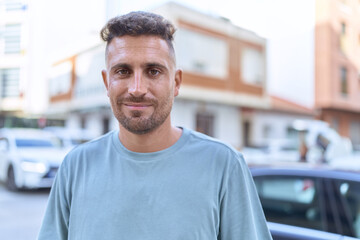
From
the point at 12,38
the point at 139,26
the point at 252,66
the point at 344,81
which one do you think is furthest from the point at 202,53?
the point at 12,38

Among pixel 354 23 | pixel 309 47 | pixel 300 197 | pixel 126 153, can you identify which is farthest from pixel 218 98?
pixel 126 153

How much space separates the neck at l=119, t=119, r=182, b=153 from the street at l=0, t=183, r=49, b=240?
188 inches

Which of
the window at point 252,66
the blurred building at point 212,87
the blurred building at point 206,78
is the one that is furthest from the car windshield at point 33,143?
the window at point 252,66

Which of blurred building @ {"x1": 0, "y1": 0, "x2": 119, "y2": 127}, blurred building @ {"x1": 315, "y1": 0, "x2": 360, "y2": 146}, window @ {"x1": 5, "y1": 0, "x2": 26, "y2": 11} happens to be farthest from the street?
Result: window @ {"x1": 5, "y1": 0, "x2": 26, "y2": 11}

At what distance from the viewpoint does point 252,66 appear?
66.2ft

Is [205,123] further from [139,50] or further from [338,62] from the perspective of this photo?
[139,50]

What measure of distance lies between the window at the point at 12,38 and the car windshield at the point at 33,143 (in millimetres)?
20302

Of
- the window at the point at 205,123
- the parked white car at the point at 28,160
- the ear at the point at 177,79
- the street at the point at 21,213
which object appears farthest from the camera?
the window at the point at 205,123

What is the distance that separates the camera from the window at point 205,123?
58.0 ft

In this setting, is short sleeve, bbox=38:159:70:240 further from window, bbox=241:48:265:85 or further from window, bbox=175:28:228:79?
window, bbox=241:48:265:85

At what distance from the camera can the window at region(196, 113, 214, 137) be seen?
1769 cm

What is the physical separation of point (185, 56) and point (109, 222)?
621 inches

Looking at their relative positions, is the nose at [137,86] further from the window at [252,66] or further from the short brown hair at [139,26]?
the window at [252,66]

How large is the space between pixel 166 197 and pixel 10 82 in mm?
30090
